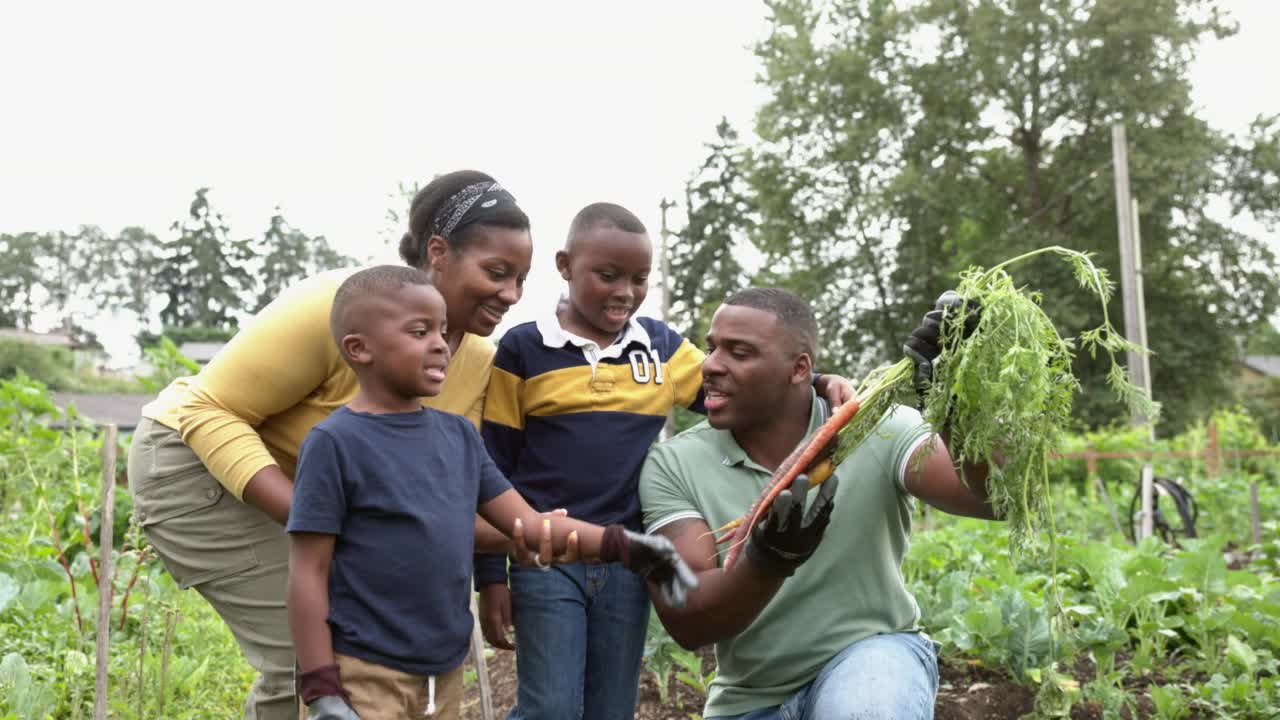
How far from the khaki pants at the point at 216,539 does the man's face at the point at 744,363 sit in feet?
3.84

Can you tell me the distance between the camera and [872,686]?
238cm

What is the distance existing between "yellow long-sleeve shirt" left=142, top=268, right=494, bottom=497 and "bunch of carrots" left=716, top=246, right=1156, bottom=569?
109cm

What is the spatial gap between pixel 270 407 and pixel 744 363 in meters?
1.16

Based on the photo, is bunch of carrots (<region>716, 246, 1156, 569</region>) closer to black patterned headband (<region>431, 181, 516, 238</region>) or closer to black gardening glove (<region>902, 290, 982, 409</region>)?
black gardening glove (<region>902, 290, 982, 409</region>)

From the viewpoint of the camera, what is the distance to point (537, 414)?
112 inches

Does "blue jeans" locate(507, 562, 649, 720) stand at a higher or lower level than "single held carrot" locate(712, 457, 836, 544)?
lower

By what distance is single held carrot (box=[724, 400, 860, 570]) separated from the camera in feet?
8.02

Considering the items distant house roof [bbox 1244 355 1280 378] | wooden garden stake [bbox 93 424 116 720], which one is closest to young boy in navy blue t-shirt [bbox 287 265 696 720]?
wooden garden stake [bbox 93 424 116 720]

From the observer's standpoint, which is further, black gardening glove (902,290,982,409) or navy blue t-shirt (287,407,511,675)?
black gardening glove (902,290,982,409)

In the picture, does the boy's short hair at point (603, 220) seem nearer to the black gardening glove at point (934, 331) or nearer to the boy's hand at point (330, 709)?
the black gardening glove at point (934, 331)

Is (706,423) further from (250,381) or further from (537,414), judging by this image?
(250,381)

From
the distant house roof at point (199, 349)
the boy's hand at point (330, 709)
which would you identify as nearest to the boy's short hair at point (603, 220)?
the boy's hand at point (330, 709)

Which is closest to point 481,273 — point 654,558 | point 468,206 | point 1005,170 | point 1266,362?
point 468,206

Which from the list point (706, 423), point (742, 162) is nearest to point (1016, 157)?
point (742, 162)
